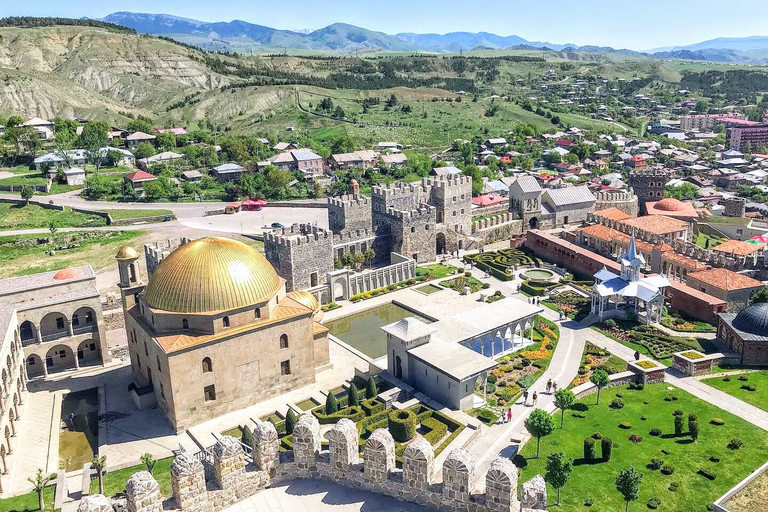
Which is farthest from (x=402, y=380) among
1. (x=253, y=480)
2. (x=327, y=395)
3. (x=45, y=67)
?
(x=45, y=67)

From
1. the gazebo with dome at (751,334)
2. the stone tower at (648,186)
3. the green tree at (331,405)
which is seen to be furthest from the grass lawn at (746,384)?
the stone tower at (648,186)

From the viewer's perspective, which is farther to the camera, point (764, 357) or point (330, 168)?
point (330, 168)

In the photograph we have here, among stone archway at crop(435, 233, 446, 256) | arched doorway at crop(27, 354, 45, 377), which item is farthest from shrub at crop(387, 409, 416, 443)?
stone archway at crop(435, 233, 446, 256)

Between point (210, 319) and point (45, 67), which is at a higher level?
point (45, 67)

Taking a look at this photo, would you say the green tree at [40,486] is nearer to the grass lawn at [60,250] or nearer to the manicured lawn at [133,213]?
the grass lawn at [60,250]

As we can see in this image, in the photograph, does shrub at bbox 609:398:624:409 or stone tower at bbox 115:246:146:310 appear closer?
shrub at bbox 609:398:624:409

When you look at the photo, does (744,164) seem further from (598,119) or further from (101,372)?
(101,372)

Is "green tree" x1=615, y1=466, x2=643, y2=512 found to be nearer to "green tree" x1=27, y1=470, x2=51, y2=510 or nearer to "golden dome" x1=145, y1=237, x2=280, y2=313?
"golden dome" x1=145, y1=237, x2=280, y2=313
